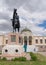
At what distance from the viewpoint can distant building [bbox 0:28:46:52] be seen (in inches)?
1435

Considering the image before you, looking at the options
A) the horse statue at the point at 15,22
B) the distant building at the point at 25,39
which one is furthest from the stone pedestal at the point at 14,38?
the horse statue at the point at 15,22

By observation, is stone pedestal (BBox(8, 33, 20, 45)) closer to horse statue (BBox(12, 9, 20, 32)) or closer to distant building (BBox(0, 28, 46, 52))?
distant building (BBox(0, 28, 46, 52))

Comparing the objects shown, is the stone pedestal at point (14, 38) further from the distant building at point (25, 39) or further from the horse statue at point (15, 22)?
the horse statue at point (15, 22)

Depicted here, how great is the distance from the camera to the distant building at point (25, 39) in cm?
3644

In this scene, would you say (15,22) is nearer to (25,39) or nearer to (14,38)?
(14,38)

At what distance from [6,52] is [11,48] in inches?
43.7

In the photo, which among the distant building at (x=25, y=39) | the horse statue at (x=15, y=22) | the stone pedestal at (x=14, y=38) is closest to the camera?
the stone pedestal at (x=14, y=38)

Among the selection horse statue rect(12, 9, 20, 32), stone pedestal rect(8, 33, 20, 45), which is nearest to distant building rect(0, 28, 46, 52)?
stone pedestal rect(8, 33, 20, 45)

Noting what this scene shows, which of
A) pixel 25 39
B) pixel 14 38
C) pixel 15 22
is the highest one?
pixel 15 22

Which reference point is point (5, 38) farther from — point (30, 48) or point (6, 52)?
point (6, 52)

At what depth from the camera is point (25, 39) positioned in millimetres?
54688

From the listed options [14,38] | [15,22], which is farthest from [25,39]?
[14,38]

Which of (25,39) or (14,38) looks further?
(25,39)

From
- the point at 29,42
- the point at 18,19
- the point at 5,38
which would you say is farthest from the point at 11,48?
the point at 5,38
